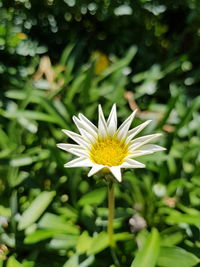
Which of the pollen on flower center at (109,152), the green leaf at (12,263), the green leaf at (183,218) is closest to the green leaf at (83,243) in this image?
the green leaf at (12,263)

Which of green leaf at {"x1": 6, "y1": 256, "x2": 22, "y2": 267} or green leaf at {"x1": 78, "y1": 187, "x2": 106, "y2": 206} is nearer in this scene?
green leaf at {"x1": 6, "y1": 256, "x2": 22, "y2": 267}

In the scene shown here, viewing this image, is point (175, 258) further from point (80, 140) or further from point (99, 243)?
point (80, 140)

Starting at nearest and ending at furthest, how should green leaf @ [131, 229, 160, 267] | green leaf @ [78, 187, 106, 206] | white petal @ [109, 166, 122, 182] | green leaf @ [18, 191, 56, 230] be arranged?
white petal @ [109, 166, 122, 182] < green leaf @ [131, 229, 160, 267] < green leaf @ [18, 191, 56, 230] < green leaf @ [78, 187, 106, 206]

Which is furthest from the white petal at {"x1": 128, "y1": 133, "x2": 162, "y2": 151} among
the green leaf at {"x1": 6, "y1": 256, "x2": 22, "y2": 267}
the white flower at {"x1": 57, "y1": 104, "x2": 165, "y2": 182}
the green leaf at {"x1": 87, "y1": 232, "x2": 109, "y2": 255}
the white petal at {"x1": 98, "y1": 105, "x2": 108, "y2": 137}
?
the green leaf at {"x1": 6, "y1": 256, "x2": 22, "y2": 267}

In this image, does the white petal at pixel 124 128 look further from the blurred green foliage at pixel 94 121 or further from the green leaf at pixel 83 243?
the green leaf at pixel 83 243

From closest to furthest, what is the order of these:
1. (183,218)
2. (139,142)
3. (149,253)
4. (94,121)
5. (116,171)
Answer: (116,171) → (139,142) → (149,253) → (183,218) → (94,121)

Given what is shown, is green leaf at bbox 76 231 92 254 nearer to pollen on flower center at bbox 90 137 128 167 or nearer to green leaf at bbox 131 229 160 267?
green leaf at bbox 131 229 160 267

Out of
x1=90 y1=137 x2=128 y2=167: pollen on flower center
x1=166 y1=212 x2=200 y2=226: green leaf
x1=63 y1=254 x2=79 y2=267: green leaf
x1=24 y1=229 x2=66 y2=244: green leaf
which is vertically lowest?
x1=166 y1=212 x2=200 y2=226: green leaf

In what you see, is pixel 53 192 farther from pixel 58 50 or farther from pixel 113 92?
pixel 58 50

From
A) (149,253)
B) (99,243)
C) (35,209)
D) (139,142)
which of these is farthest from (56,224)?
(139,142)
